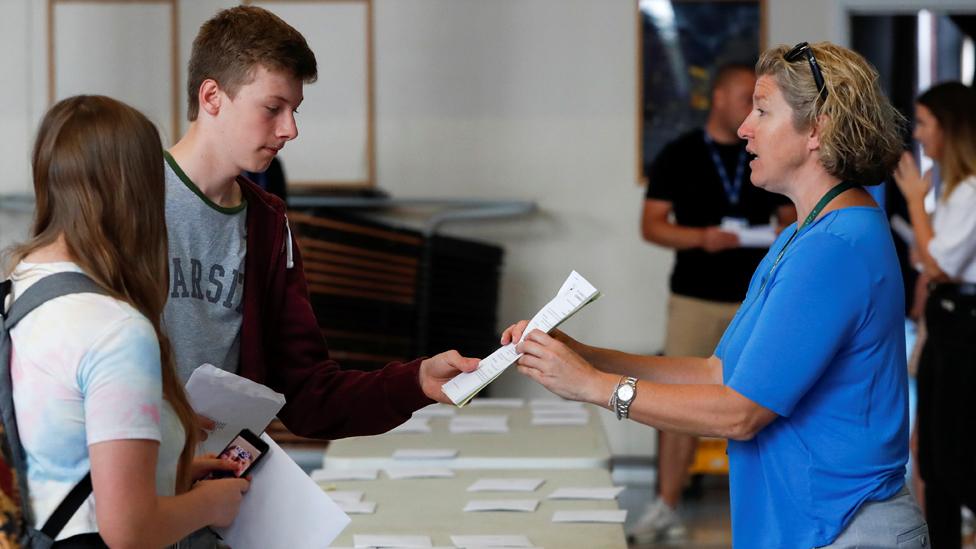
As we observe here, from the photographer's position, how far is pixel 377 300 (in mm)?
6090

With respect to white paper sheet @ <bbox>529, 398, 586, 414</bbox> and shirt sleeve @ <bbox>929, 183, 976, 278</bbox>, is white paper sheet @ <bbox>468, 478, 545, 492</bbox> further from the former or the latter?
shirt sleeve @ <bbox>929, 183, 976, 278</bbox>

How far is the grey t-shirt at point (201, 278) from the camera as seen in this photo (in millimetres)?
2262

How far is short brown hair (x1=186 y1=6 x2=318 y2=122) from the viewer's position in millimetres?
2336

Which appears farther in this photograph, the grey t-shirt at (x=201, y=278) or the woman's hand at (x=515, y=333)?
the woman's hand at (x=515, y=333)

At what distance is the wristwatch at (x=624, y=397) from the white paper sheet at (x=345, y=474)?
1.20 metres

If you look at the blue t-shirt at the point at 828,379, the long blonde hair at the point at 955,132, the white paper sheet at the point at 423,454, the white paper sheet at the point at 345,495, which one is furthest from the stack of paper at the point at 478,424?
the long blonde hair at the point at 955,132

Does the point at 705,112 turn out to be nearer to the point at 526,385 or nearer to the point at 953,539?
the point at 526,385

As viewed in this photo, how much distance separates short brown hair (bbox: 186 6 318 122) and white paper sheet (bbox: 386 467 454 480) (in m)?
1.25

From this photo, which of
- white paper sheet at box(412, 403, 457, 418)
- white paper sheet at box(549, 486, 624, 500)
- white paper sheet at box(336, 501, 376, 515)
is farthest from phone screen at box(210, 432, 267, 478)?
white paper sheet at box(412, 403, 457, 418)

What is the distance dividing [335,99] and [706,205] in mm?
2257

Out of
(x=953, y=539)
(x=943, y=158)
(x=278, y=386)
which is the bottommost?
(x=953, y=539)

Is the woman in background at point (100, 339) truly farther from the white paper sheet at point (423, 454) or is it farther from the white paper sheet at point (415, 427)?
the white paper sheet at point (415, 427)

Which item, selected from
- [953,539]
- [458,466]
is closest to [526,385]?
[953,539]

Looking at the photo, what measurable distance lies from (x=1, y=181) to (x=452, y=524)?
495 centimetres
